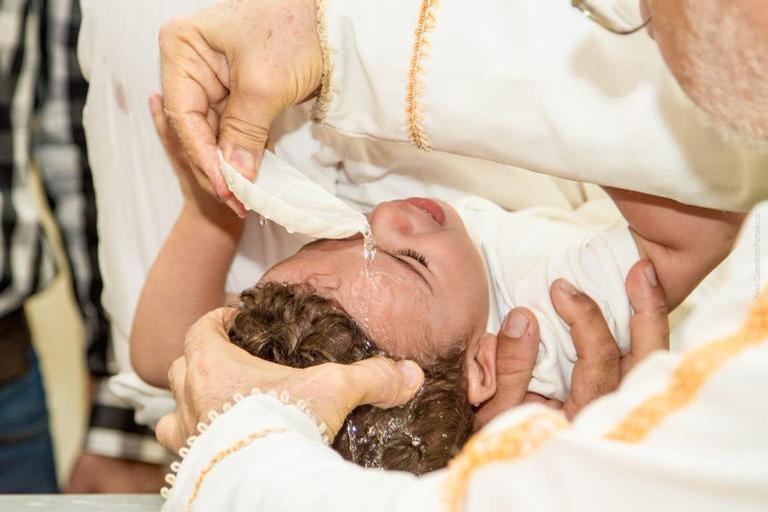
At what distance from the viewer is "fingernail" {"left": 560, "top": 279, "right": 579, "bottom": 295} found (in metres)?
1.66

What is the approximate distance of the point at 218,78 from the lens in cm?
162

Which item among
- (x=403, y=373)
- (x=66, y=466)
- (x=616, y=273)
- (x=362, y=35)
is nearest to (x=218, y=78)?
(x=362, y=35)

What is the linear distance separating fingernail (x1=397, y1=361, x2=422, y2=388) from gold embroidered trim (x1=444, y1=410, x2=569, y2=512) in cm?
50

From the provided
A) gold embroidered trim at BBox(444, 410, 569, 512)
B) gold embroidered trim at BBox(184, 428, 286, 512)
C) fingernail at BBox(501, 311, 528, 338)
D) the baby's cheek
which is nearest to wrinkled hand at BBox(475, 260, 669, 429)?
fingernail at BBox(501, 311, 528, 338)

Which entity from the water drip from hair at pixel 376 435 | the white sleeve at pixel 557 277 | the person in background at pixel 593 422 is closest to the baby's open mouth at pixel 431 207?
the white sleeve at pixel 557 277

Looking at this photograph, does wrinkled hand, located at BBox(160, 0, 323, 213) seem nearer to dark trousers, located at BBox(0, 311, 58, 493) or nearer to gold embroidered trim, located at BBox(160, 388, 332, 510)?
gold embroidered trim, located at BBox(160, 388, 332, 510)

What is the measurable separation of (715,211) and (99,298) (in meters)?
1.33

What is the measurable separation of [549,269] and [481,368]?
0.69 feet

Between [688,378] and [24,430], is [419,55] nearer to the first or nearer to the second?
[688,378]

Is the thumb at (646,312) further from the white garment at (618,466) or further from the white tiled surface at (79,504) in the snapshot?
the white tiled surface at (79,504)

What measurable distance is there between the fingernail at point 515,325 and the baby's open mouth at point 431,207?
0.21 meters

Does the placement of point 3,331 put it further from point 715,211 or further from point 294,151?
point 715,211

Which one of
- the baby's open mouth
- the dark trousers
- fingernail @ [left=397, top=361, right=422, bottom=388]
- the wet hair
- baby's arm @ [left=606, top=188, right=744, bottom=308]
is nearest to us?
fingernail @ [left=397, top=361, right=422, bottom=388]

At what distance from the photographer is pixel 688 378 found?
2.56 feet
